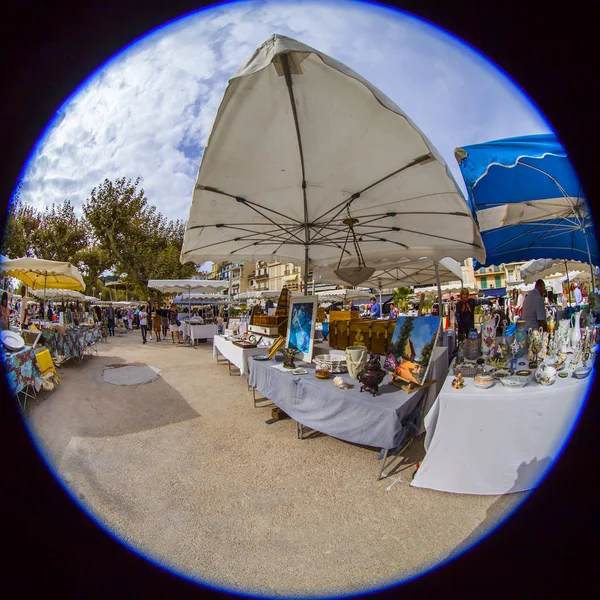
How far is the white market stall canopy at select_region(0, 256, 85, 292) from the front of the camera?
6727 mm

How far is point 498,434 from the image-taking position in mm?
2193

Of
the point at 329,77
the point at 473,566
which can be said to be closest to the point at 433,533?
the point at 473,566

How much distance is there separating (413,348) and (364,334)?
1.24 m

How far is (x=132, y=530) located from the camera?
200 cm

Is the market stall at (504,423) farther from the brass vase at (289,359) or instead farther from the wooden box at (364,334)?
the brass vase at (289,359)

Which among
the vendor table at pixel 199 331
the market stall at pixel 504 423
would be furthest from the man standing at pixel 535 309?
the vendor table at pixel 199 331

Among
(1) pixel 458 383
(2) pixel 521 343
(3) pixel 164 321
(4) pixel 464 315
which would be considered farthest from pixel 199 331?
(2) pixel 521 343

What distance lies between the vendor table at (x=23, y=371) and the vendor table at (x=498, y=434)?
201 inches

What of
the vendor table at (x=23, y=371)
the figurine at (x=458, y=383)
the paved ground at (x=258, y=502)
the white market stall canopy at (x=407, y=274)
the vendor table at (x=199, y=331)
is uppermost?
the white market stall canopy at (x=407, y=274)

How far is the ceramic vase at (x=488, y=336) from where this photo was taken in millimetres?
3271

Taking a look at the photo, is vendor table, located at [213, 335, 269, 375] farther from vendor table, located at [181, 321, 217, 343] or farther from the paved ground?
vendor table, located at [181, 321, 217, 343]

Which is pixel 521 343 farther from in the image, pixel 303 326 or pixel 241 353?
pixel 241 353

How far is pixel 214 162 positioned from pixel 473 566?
11.1ft

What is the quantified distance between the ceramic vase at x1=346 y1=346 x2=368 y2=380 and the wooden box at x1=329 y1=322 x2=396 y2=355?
0.42 meters
